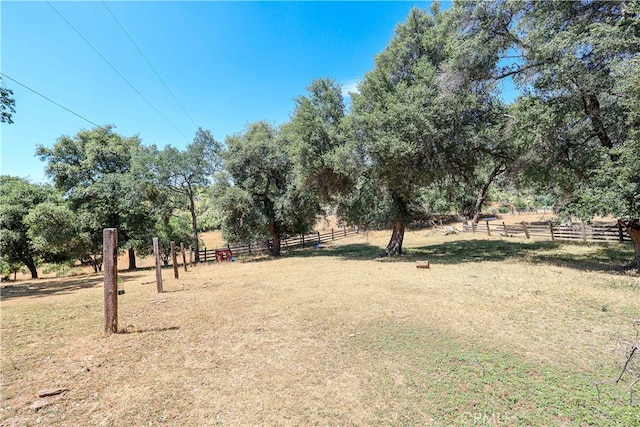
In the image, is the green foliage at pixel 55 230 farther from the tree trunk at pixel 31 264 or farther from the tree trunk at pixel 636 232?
the tree trunk at pixel 636 232

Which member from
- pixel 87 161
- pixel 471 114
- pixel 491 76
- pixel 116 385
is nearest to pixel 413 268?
pixel 471 114

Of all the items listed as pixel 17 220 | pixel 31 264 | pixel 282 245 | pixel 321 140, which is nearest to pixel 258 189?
pixel 321 140

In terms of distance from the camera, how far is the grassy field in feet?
9.87

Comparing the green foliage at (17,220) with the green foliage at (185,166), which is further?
the green foliage at (185,166)

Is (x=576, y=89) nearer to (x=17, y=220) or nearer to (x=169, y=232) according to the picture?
(x=169, y=232)

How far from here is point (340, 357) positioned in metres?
4.20

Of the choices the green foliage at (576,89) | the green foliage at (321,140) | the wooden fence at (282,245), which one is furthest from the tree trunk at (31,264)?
the green foliage at (576,89)

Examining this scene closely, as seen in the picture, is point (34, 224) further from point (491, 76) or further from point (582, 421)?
point (491, 76)

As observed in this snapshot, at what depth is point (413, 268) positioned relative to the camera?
11.0 meters

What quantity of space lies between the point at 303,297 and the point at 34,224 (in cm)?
1727
